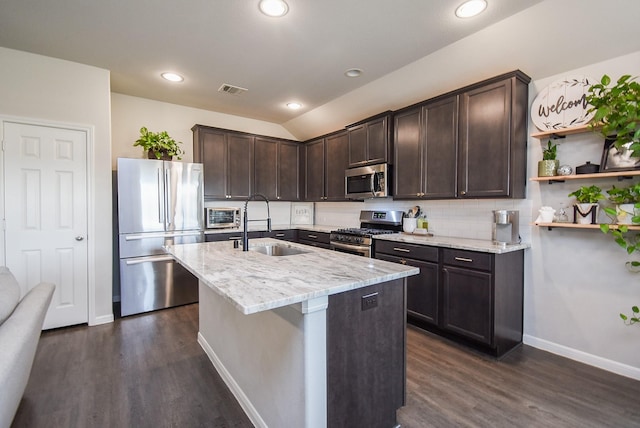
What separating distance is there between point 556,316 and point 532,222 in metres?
0.85

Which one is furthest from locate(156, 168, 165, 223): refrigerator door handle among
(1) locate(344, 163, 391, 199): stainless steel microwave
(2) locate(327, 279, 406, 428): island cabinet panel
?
(2) locate(327, 279, 406, 428): island cabinet panel

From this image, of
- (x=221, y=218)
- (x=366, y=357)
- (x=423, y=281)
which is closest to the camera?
(x=366, y=357)

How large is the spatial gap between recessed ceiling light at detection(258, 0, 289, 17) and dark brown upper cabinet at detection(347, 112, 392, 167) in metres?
1.85

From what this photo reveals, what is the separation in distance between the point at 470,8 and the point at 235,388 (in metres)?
3.18

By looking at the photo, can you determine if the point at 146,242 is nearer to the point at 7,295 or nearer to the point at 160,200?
the point at 160,200

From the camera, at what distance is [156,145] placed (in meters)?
3.72

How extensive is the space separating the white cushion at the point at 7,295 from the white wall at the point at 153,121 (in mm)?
2528

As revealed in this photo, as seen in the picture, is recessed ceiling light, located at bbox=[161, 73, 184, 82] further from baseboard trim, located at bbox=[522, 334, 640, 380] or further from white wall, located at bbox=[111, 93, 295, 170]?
baseboard trim, located at bbox=[522, 334, 640, 380]

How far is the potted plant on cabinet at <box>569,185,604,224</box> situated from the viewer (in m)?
2.28

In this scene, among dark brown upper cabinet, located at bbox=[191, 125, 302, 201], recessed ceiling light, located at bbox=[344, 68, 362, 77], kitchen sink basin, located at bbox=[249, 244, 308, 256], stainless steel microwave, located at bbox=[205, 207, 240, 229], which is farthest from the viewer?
dark brown upper cabinet, located at bbox=[191, 125, 302, 201]

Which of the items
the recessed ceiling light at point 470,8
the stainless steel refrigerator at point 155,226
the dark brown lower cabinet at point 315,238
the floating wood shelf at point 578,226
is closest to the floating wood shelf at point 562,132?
the floating wood shelf at point 578,226

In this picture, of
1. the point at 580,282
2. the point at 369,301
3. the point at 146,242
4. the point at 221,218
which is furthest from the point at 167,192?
the point at 580,282

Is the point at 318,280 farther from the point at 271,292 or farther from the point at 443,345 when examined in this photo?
the point at 443,345

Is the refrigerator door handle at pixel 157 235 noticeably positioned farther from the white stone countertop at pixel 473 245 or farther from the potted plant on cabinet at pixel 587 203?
the potted plant on cabinet at pixel 587 203
